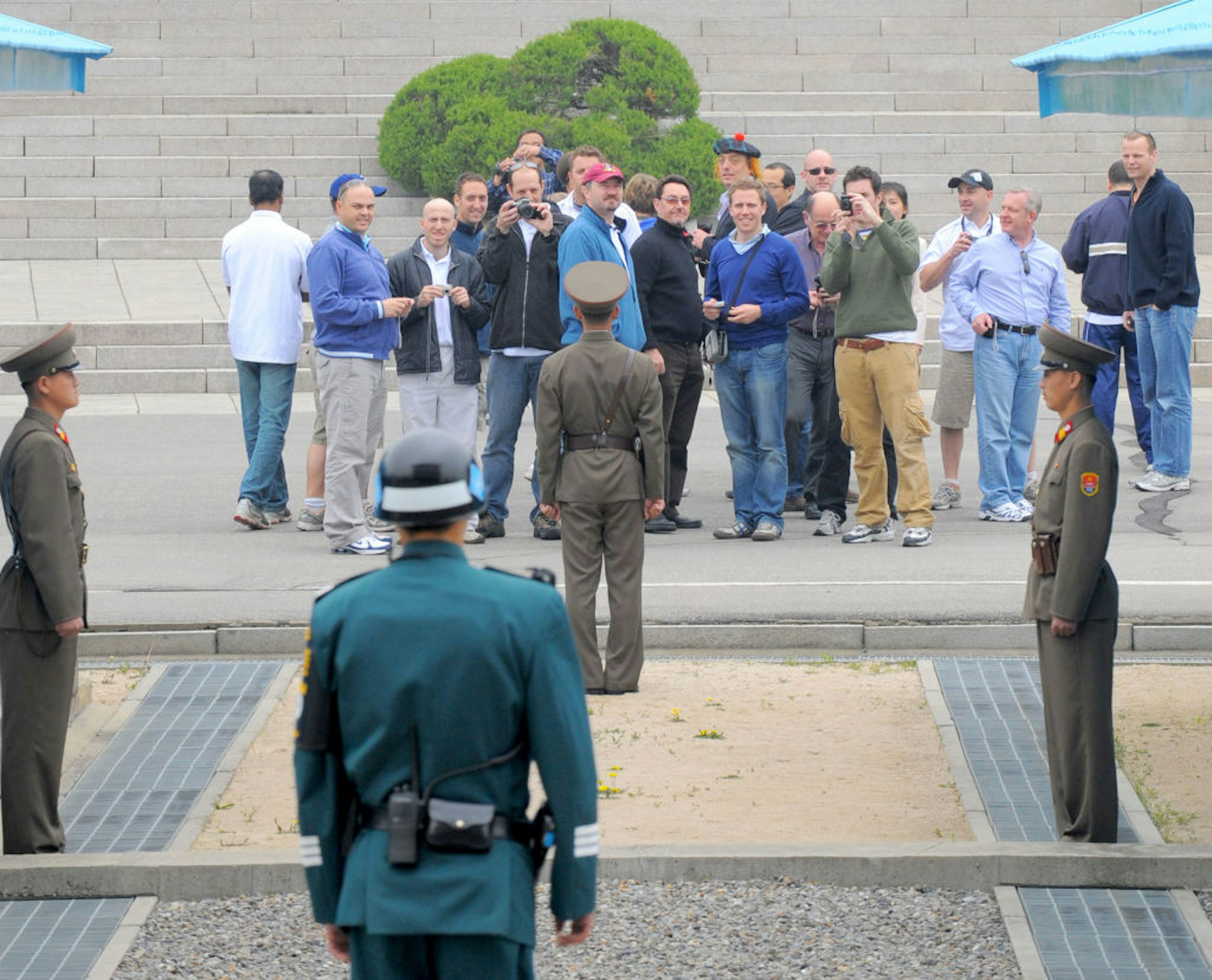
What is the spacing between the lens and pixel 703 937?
19.5 ft

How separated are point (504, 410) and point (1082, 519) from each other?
605 centimetres

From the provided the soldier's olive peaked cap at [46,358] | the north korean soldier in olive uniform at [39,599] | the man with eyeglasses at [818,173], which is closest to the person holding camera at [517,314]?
the man with eyeglasses at [818,173]

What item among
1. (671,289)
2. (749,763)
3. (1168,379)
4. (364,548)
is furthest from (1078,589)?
(1168,379)

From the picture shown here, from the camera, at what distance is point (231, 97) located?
26.3m

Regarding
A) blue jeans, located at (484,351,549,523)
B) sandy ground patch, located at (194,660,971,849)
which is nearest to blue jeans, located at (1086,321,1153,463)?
blue jeans, located at (484,351,549,523)

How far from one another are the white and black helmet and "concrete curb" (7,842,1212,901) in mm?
2573

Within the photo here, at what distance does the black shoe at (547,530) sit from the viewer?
11.9m

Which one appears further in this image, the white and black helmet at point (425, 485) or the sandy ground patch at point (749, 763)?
the sandy ground patch at point (749, 763)

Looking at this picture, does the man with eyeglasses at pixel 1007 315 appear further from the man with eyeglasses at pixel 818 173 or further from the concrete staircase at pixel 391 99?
the concrete staircase at pixel 391 99

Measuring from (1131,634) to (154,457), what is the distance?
8068 mm

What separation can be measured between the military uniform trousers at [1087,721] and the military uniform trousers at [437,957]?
3048mm

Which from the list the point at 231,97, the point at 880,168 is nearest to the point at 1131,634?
the point at 880,168

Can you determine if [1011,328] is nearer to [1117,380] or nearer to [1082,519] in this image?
[1117,380]

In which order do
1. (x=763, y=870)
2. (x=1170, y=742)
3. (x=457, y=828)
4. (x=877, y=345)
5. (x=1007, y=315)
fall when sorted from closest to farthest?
(x=457, y=828) < (x=763, y=870) < (x=1170, y=742) < (x=877, y=345) < (x=1007, y=315)
